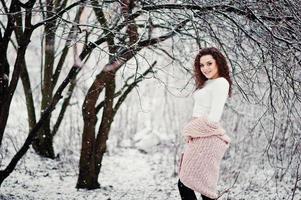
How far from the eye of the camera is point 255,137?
11086 millimetres

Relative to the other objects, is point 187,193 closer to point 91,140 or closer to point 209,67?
point 209,67

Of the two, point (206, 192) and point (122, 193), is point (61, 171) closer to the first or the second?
point (122, 193)

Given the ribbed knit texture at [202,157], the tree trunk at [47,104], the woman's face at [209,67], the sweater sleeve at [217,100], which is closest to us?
the sweater sleeve at [217,100]

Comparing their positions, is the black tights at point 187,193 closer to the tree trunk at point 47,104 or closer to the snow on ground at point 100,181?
the snow on ground at point 100,181

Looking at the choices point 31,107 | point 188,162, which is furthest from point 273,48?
point 31,107

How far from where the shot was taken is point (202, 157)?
4336mm

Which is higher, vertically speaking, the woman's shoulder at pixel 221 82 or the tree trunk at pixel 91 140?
the woman's shoulder at pixel 221 82

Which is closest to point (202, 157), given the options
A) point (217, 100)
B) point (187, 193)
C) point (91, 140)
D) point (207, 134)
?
point (207, 134)

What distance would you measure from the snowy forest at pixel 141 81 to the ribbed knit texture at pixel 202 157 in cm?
37

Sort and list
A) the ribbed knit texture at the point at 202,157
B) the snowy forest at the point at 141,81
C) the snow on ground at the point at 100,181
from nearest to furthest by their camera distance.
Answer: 1. the ribbed knit texture at the point at 202,157
2. the snowy forest at the point at 141,81
3. the snow on ground at the point at 100,181

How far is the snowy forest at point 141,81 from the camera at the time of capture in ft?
16.5

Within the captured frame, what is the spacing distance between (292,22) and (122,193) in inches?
141

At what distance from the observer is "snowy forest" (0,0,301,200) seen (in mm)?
5039

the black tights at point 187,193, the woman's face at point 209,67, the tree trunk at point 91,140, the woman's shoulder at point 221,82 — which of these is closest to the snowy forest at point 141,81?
the tree trunk at point 91,140
